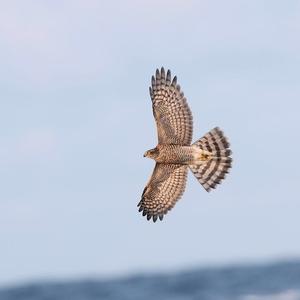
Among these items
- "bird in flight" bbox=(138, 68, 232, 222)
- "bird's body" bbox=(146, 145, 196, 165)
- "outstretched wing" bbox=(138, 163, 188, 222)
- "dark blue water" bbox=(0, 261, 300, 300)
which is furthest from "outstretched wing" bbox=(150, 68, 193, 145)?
"dark blue water" bbox=(0, 261, 300, 300)

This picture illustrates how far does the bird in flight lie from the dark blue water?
67.8 meters

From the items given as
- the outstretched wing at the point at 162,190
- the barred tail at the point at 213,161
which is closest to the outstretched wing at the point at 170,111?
the barred tail at the point at 213,161

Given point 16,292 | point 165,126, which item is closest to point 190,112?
point 165,126

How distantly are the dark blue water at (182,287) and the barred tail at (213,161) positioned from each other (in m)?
68.2

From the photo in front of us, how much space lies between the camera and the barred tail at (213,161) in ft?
63.0

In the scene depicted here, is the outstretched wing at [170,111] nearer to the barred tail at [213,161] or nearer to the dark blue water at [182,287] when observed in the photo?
the barred tail at [213,161]

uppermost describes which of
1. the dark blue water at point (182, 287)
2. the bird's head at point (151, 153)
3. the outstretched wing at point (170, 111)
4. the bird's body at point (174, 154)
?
the dark blue water at point (182, 287)

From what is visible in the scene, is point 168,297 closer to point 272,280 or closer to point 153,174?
point 272,280

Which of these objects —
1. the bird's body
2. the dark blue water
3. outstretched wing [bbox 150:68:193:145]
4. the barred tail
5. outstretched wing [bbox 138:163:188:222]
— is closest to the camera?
the bird's body

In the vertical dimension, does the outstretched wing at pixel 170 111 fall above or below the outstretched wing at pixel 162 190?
above

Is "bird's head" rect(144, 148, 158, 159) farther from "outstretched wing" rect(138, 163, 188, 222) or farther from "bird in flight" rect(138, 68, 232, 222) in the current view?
"outstretched wing" rect(138, 163, 188, 222)

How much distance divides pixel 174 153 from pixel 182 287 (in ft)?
233

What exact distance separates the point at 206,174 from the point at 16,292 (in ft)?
252

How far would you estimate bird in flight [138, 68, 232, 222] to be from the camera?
1881 cm
